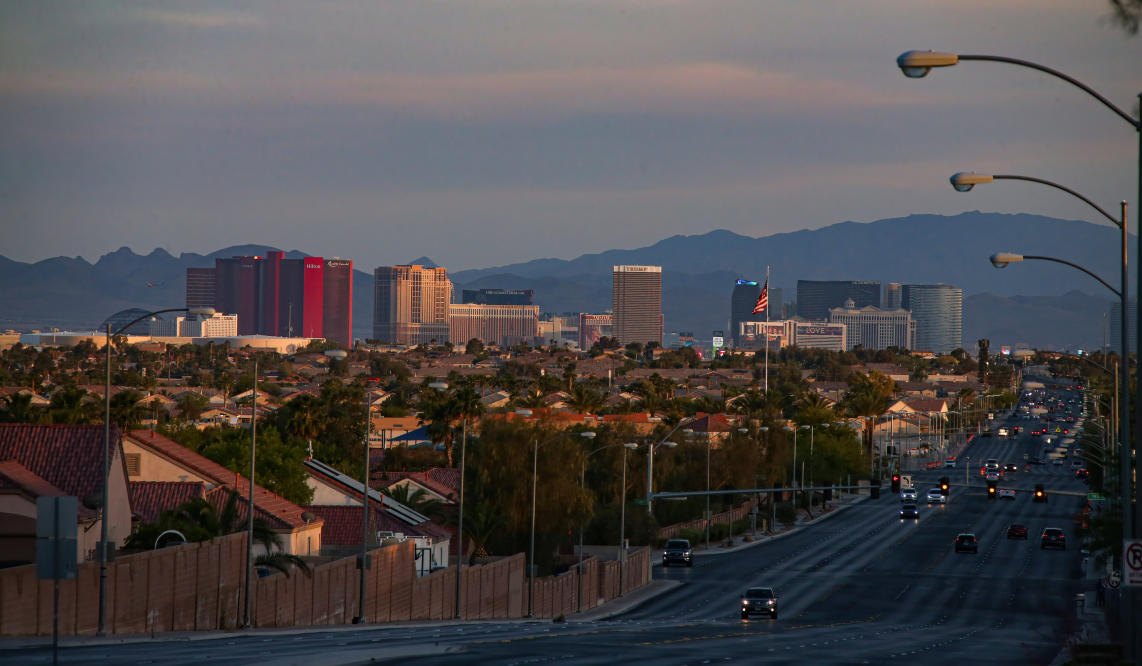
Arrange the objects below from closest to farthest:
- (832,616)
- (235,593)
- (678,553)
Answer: (235,593)
(832,616)
(678,553)

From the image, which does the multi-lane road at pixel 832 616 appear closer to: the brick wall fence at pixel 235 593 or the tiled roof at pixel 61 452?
the brick wall fence at pixel 235 593

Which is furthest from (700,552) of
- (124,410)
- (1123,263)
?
(1123,263)

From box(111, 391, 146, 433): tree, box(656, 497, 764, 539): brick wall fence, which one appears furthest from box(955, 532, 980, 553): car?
box(111, 391, 146, 433): tree

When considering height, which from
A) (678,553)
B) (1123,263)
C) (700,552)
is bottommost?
(700,552)

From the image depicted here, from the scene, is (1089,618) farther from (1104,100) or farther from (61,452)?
(1104,100)

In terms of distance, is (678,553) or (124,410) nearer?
(124,410)

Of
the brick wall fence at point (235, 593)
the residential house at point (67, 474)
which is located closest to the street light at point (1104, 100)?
the brick wall fence at point (235, 593)
